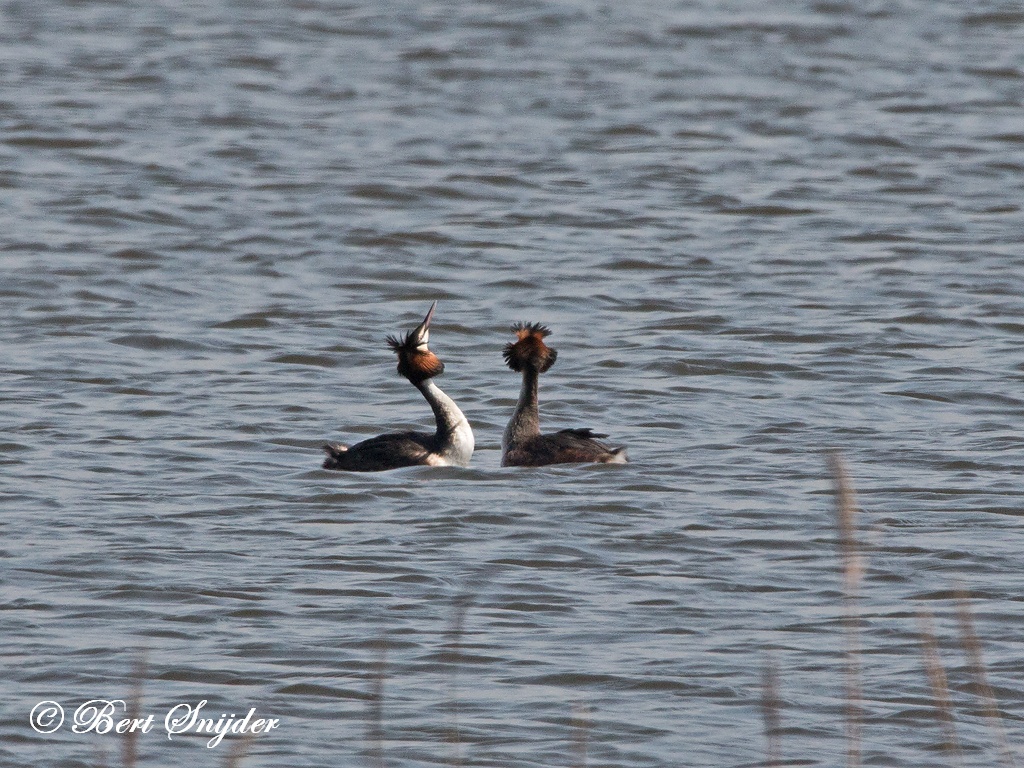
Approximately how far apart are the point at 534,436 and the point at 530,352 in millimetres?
493

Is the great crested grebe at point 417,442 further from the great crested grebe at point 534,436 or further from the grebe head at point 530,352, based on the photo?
the grebe head at point 530,352

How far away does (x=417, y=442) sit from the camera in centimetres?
1047

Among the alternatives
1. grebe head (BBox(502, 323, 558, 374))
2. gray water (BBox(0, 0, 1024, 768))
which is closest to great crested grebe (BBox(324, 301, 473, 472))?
gray water (BBox(0, 0, 1024, 768))

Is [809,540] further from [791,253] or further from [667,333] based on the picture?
[791,253]

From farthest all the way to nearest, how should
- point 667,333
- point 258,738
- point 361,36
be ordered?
point 361,36 < point 667,333 < point 258,738

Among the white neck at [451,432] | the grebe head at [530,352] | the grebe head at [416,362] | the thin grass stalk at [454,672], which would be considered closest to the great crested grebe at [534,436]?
the grebe head at [530,352]

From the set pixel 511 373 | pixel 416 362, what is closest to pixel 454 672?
pixel 416 362

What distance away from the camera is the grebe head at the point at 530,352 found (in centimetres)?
1085

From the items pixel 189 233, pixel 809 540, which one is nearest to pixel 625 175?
pixel 189 233

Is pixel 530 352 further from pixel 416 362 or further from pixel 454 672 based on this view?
pixel 454 672

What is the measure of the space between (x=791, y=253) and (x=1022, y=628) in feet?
30.0

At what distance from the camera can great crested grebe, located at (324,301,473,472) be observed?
34.1 feet

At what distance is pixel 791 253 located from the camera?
16641 mm

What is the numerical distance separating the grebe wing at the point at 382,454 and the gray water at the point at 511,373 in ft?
0.30
